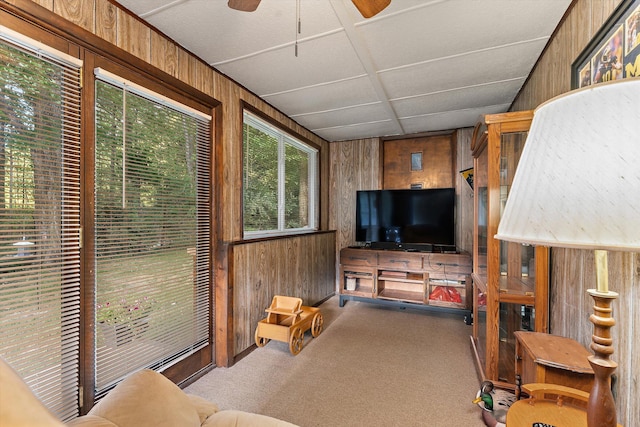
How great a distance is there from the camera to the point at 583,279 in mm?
1455

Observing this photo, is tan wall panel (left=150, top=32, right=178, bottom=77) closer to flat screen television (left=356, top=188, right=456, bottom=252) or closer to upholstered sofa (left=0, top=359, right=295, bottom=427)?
A: upholstered sofa (left=0, top=359, right=295, bottom=427)

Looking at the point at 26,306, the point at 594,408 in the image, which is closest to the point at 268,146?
the point at 26,306

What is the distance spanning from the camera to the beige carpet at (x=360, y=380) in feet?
5.83

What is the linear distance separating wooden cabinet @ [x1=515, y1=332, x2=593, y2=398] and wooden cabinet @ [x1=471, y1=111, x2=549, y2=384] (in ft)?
1.33

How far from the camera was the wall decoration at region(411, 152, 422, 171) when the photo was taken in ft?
13.8

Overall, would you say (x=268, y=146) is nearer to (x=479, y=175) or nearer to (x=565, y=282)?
(x=479, y=175)

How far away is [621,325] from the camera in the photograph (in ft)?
3.73

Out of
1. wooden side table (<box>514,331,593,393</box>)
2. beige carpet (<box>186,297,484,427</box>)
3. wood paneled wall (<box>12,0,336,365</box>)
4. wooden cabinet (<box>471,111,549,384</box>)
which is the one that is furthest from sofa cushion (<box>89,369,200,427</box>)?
wooden cabinet (<box>471,111,549,384</box>)

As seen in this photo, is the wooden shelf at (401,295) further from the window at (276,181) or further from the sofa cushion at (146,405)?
the sofa cushion at (146,405)

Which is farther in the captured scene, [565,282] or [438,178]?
[438,178]

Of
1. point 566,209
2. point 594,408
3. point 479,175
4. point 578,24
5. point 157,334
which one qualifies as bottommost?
point 157,334

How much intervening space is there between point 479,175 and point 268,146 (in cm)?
223

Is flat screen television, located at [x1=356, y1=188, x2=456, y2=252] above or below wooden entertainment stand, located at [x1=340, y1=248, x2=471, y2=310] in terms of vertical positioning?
above

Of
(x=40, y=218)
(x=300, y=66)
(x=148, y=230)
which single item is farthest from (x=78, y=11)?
(x=300, y=66)
